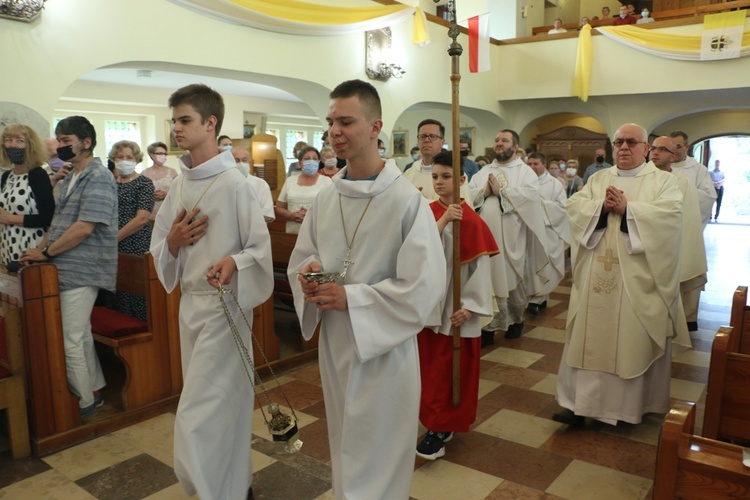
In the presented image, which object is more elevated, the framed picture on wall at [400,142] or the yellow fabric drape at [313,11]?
the yellow fabric drape at [313,11]

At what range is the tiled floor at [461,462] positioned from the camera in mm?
2955

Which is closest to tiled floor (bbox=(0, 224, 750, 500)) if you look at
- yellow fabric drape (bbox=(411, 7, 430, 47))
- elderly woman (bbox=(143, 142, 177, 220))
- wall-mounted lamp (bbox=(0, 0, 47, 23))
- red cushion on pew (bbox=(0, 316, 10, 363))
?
red cushion on pew (bbox=(0, 316, 10, 363))

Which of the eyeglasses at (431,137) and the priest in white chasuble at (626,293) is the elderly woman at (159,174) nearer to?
the eyeglasses at (431,137)

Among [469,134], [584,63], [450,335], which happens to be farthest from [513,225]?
[469,134]

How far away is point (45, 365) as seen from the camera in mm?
3379

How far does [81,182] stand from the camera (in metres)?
3.60

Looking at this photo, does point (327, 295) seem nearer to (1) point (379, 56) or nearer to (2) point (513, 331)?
(2) point (513, 331)

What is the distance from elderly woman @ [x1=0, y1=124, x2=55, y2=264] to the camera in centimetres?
372

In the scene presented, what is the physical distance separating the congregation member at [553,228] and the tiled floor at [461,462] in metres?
2.42

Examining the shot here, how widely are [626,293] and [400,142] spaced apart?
13.7 m

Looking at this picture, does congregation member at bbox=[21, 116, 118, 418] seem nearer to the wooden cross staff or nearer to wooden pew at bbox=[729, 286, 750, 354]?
the wooden cross staff

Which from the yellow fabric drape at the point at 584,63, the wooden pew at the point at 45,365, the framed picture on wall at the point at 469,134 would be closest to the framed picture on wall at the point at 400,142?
the framed picture on wall at the point at 469,134

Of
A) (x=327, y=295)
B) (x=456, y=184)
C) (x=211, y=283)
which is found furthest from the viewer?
(x=456, y=184)

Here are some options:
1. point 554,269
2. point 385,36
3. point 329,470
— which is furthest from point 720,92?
point 329,470
